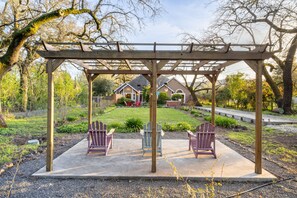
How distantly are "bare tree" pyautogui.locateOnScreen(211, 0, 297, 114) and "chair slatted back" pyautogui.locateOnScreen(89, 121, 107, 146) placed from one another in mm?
8051

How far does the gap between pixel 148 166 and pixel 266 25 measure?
14.8 meters

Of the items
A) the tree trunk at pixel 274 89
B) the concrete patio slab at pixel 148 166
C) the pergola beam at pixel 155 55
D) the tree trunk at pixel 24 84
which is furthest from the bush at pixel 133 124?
the tree trunk at pixel 274 89

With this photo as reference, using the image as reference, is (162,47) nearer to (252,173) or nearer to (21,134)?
(252,173)

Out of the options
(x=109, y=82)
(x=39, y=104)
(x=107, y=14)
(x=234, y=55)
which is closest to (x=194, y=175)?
(x=234, y=55)

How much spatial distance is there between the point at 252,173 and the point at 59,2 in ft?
36.6

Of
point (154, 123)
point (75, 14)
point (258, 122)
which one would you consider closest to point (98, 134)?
point (154, 123)

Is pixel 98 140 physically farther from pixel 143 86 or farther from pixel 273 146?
pixel 143 86

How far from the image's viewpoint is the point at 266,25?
48.5 feet

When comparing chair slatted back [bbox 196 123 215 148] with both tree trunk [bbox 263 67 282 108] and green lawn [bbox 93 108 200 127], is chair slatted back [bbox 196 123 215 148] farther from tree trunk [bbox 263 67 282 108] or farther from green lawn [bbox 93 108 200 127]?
tree trunk [bbox 263 67 282 108]

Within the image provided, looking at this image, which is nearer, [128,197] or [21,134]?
[128,197]

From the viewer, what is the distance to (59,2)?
10453 millimetres

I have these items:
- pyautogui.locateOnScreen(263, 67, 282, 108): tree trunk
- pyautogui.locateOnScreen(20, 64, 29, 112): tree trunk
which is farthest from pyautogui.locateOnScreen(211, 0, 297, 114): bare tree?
pyautogui.locateOnScreen(20, 64, 29, 112): tree trunk

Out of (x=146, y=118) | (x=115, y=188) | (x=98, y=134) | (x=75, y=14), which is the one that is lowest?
(x=115, y=188)

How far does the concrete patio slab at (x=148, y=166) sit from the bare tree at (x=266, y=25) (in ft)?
22.4
